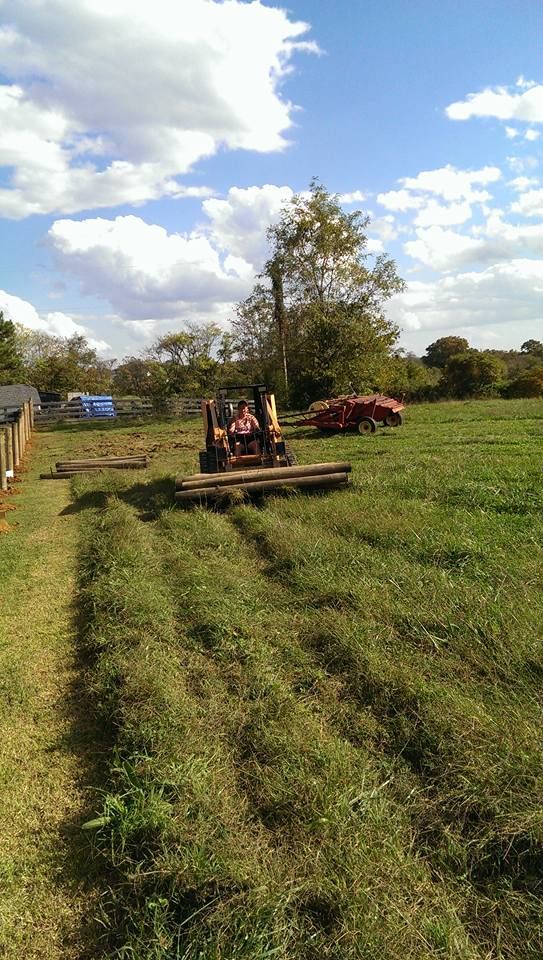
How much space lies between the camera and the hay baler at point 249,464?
27.0ft

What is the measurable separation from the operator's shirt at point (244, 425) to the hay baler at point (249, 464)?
64mm

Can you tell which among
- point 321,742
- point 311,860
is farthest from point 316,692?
point 311,860

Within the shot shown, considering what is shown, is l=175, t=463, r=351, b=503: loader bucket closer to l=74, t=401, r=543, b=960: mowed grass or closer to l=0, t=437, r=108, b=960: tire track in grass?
l=74, t=401, r=543, b=960: mowed grass

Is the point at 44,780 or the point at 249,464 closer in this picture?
the point at 44,780

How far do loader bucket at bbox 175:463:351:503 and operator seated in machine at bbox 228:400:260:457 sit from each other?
56.6 inches

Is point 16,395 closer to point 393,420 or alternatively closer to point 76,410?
point 76,410

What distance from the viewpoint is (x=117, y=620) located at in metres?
4.59

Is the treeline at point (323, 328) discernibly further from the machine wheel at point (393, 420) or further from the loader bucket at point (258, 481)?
the loader bucket at point (258, 481)

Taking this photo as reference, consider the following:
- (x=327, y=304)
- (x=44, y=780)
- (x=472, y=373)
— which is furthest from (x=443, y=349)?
(x=44, y=780)

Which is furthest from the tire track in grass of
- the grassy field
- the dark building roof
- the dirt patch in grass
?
the dark building roof

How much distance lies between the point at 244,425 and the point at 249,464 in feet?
2.79

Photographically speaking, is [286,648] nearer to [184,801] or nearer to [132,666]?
[132,666]

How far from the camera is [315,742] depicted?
9.73 feet

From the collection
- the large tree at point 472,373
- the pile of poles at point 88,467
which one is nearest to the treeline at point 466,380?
the large tree at point 472,373
